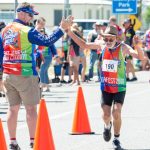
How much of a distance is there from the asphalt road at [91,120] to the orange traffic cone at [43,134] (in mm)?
1199

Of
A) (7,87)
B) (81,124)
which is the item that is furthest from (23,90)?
(81,124)

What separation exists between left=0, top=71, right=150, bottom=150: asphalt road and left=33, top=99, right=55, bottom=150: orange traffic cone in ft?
3.93

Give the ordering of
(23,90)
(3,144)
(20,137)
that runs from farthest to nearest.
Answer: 1. (20,137)
2. (23,90)
3. (3,144)

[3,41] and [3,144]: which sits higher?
[3,41]

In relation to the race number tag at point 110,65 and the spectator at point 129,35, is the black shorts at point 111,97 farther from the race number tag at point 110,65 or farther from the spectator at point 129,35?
the spectator at point 129,35

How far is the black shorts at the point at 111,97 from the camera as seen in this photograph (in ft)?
37.2

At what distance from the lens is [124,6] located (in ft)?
107

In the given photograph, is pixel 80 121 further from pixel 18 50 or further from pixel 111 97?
pixel 18 50

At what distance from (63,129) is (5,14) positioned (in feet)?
38.2

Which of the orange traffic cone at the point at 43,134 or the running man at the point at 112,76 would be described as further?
the running man at the point at 112,76

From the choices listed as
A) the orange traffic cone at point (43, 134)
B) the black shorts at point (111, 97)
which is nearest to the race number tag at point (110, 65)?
the black shorts at point (111, 97)

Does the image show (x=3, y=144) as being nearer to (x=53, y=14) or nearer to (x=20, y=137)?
(x=20, y=137)

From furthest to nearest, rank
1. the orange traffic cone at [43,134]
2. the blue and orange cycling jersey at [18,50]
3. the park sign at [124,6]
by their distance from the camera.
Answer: the park sign at [124,6] → the blue and orange cycling jersey at [18,50] → the orange traffic cone at [43,134]

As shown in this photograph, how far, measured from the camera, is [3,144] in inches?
374
